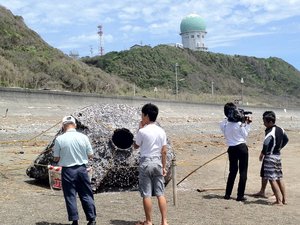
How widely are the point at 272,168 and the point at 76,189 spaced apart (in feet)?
12.5

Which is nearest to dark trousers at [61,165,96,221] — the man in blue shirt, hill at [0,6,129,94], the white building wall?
the man in blue shirt

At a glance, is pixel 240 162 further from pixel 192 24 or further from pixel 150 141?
pixel 192 24

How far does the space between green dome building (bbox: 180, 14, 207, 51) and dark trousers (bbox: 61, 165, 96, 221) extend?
10585 centimetres

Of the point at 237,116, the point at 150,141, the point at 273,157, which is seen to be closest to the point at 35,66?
the point at 237,116

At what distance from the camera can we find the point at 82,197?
693 centimetres

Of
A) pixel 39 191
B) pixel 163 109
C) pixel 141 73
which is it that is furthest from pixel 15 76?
pixel 141 73

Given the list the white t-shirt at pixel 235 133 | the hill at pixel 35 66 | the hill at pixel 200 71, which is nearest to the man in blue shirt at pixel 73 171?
the white t-shirt at pixel 235 133

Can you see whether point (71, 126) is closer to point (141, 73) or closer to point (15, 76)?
point (15, 76)

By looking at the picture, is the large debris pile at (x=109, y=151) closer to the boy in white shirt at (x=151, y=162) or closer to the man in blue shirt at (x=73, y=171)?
the man in blue shirt at (x=73, y=171)

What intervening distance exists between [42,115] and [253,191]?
17.5 m

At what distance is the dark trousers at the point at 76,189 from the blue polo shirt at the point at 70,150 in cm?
9

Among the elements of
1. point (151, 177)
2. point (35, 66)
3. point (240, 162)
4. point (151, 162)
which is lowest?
point (240, 162)

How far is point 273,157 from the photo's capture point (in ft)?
29.7

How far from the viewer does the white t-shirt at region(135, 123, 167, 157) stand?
6848mm
